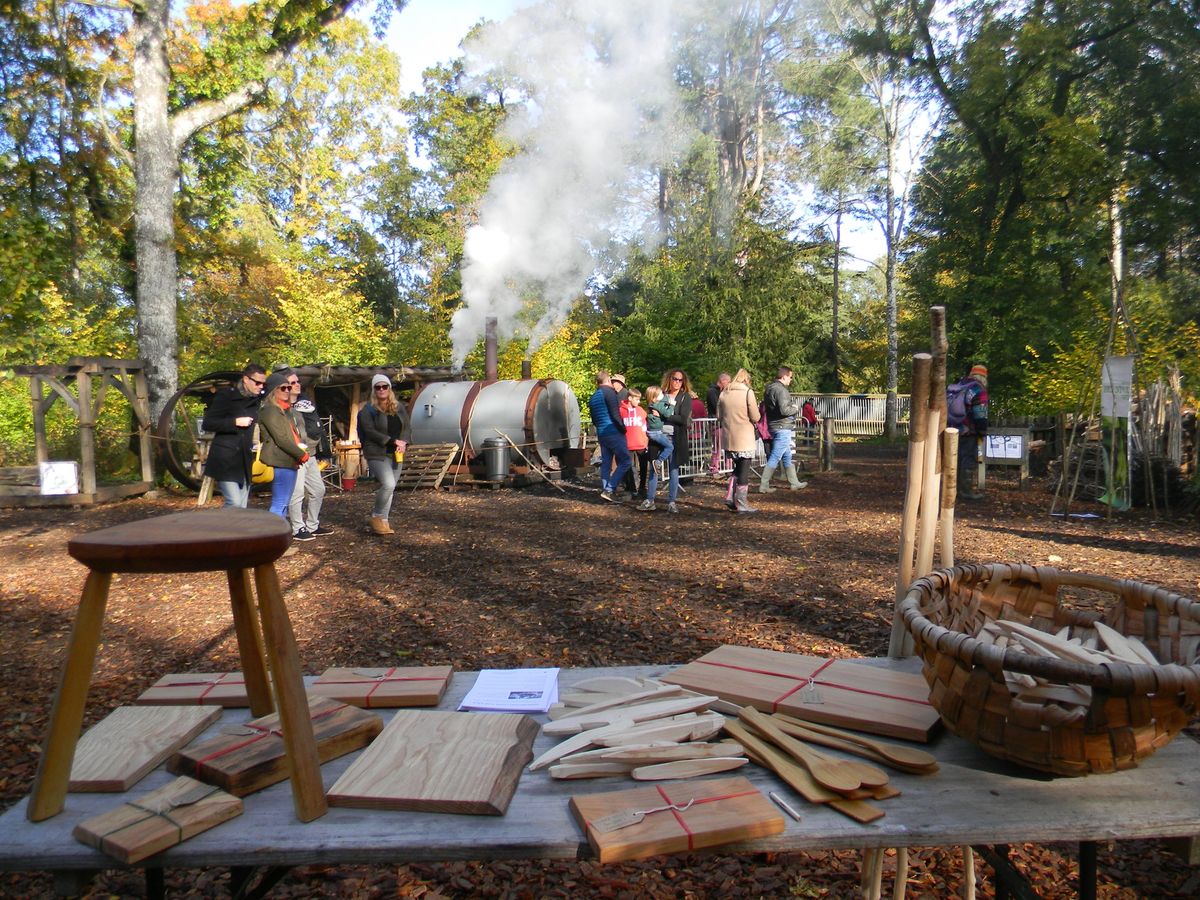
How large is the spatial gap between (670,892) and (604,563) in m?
4.96

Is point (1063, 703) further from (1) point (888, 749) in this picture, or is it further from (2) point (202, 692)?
(2) point (202, 692)

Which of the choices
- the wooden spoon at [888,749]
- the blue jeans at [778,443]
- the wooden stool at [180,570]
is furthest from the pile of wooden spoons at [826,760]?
the blue jeans at [778,443]

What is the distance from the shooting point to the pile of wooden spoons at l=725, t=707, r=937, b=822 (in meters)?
1.66

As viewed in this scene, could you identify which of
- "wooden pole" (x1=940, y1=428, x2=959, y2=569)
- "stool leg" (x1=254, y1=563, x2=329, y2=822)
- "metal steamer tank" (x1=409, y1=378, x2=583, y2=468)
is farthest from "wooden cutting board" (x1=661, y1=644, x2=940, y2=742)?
"metal steamer tank" (x1=409, y1=378, x2=583, y2=468)

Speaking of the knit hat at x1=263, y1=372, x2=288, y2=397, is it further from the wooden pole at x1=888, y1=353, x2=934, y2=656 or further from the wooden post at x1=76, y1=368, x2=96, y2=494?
the wooden pole at x1=888, y1=353, x2=934, y2=656

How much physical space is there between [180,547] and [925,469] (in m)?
2.11

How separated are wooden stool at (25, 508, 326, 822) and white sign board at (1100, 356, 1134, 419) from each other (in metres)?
10.2

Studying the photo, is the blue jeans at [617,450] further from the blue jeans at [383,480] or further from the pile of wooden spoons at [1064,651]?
the pile of wooden spoons at [1064,651]

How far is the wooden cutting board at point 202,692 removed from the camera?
2279 millimetres

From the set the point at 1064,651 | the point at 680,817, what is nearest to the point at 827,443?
the point at 1064,651

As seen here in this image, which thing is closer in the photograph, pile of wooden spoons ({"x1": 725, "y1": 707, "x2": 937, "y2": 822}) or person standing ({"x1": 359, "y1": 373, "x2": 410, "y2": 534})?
pile of wooden spoons ({"x1": 725, "y1": 707, "x2": 937, "y2": 822})

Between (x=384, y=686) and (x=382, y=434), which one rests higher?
(x=382, y=434)

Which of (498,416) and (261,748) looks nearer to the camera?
(261,748)

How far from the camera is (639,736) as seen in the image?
1896mm
